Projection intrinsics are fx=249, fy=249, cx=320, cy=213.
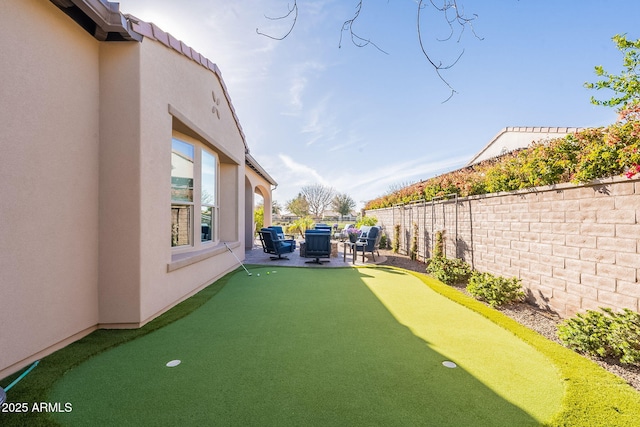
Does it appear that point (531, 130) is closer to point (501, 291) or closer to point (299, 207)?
point (501, 291)

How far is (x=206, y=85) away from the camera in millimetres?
5668

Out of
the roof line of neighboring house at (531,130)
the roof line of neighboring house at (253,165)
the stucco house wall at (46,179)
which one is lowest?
the stucco house wall at (46,179)

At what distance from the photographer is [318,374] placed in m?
2.39

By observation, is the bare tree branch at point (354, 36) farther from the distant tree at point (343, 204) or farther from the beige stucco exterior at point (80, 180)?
the distant tree at point (343, 204)

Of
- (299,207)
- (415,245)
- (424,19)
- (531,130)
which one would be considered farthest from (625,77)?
(299,207)

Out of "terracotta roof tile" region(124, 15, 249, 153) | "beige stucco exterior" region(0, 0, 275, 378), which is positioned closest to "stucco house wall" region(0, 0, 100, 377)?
"beige stucco exterior" region(0, 0, 275, 378)

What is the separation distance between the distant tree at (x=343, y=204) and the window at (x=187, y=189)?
132 feet

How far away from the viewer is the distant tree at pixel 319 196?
155 feet

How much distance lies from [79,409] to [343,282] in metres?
4.83

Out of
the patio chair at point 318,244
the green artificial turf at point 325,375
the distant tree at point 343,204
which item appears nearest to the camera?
the green artificial turf at point 325,375

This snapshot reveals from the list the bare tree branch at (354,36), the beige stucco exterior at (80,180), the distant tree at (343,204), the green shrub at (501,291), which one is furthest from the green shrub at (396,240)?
the distant tree at (343,204)

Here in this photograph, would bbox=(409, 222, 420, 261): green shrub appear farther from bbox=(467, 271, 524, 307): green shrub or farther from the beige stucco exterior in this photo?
the beige stucco exterior

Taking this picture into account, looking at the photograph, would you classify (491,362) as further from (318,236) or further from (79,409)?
(318,236)

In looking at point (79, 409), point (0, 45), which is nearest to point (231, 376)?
point (79, 409)
